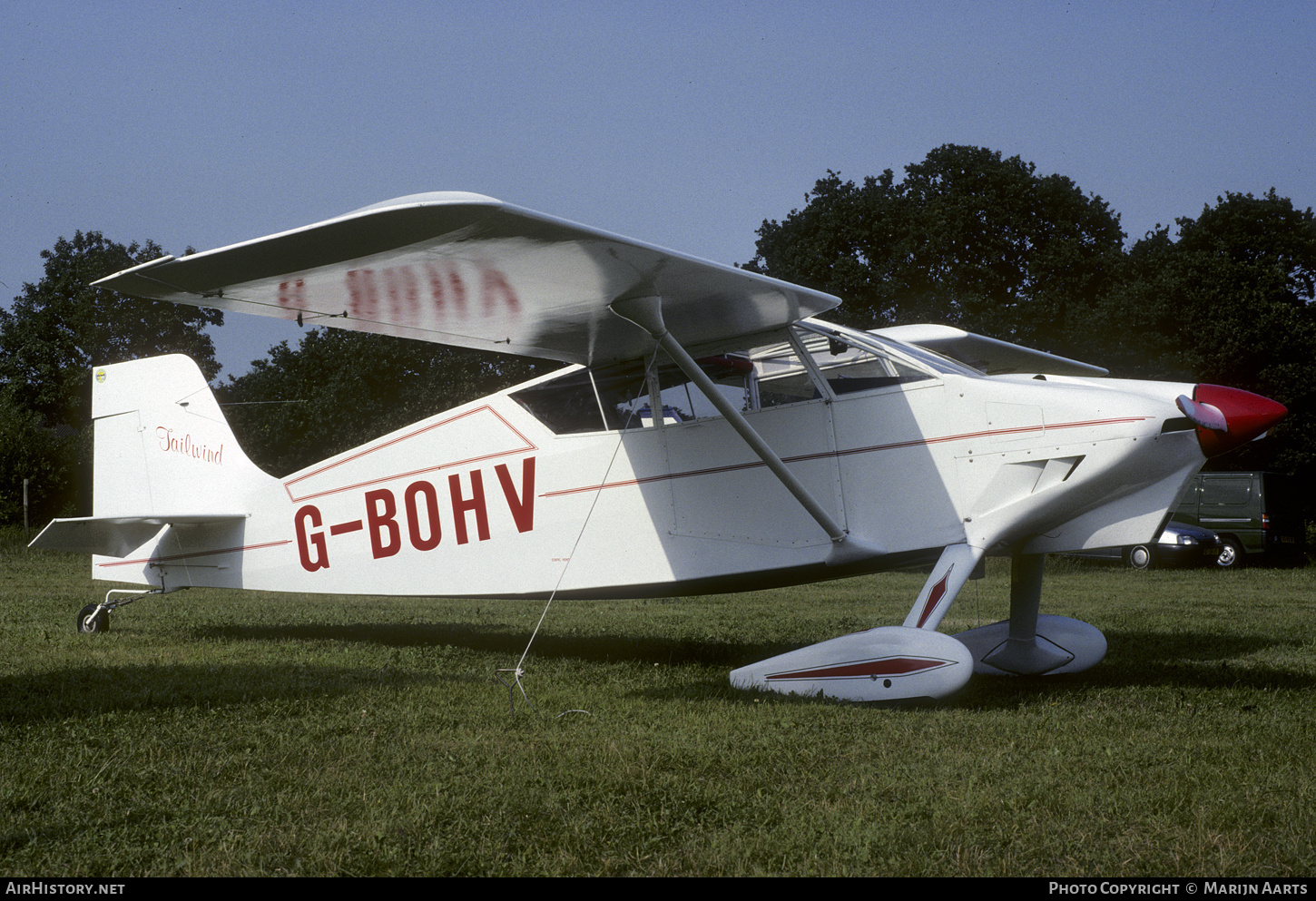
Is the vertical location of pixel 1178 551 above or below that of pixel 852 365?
below

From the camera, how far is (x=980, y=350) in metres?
8.00

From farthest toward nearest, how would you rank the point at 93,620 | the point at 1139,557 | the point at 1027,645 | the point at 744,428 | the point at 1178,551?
the point at 1178,551
the point at 1139,557
the point at 93,620
the point at 1027,645
the point at 744,428

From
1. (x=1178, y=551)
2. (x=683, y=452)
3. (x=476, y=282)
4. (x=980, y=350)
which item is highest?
(x=476, y=282)

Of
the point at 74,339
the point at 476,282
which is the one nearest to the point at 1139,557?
the point at 476,282

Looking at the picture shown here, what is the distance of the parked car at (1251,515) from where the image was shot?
71.0 feet

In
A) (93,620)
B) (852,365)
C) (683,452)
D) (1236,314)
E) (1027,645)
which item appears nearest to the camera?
(852,365)

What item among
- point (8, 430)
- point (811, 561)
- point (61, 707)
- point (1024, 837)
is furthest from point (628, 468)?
point (8, 430)

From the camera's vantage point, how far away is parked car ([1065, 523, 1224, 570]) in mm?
21078

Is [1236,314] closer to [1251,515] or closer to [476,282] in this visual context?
[1251,515]

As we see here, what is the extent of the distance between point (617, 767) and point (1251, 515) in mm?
22096

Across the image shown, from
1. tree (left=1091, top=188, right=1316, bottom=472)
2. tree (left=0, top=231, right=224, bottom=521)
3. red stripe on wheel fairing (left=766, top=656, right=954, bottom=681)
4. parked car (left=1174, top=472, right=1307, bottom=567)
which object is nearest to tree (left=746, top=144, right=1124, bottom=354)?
tree (left=1091, top=188, right=1316, bottom=472)

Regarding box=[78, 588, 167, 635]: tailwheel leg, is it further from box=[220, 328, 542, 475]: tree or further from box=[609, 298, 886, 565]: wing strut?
box=[220, 328, 542, 475]: tree

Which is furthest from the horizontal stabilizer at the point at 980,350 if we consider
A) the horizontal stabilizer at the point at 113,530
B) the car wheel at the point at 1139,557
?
the car wheel at the point at 1139,557

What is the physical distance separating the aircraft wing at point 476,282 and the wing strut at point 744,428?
0.32 ft
